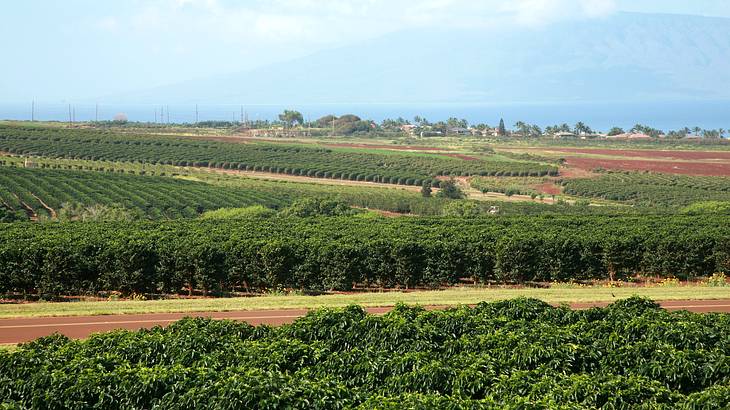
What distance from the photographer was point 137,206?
200ft

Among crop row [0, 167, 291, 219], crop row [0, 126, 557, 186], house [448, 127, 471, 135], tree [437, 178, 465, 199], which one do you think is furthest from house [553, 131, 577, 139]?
crop row [0, 167, 291, 219]

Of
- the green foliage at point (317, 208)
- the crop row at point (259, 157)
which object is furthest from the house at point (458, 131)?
the green foliage at point (317, 208)

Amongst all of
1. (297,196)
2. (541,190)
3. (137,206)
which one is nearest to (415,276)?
(137,206)

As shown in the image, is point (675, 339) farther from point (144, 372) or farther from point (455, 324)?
point (144, 372)

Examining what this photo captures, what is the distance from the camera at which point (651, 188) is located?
80.6 meters

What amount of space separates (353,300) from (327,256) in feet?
12.5

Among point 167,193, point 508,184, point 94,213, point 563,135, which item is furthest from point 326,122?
point 94,213

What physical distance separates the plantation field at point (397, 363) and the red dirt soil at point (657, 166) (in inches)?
3130

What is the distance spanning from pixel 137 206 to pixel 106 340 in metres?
46.9

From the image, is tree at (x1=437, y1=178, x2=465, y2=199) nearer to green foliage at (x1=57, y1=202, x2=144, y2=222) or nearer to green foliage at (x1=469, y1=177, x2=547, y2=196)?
green foliage at (x1=469, y1=177, x2=547, y2=196)

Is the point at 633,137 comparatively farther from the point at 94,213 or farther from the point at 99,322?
the point at 99,322

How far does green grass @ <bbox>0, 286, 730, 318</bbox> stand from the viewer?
24062mm

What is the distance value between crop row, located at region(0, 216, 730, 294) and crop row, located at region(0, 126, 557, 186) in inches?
2232

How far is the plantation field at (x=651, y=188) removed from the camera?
74625 millimetres
